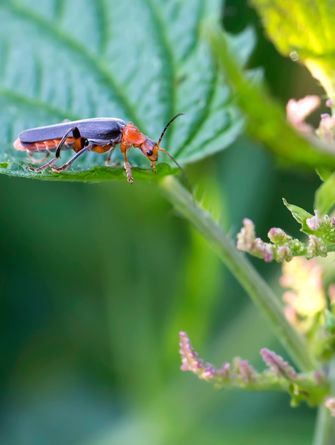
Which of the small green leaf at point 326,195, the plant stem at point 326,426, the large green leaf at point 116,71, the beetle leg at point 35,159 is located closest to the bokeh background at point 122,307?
the large green leaf at point 116,71

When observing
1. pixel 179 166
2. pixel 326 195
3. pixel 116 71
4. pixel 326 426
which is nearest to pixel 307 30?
pixel 326 195

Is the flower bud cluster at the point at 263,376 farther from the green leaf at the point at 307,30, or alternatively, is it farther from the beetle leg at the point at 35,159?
the beetle leg at the point at 35,159

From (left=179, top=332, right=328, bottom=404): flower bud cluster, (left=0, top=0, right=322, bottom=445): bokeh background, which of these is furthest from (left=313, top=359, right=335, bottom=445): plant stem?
(left=0, top=0, right=322, bottom=445): bokeh background

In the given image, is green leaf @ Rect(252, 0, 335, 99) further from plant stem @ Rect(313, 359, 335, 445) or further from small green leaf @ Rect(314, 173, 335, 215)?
plant stem @ Rect(313, 359, 335, 445)

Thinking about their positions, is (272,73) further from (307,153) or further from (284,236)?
(307,153)

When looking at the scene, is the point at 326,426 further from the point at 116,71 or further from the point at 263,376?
the point at 116,71

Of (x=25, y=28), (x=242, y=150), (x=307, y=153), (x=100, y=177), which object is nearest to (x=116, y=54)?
(x=25, y=28)
